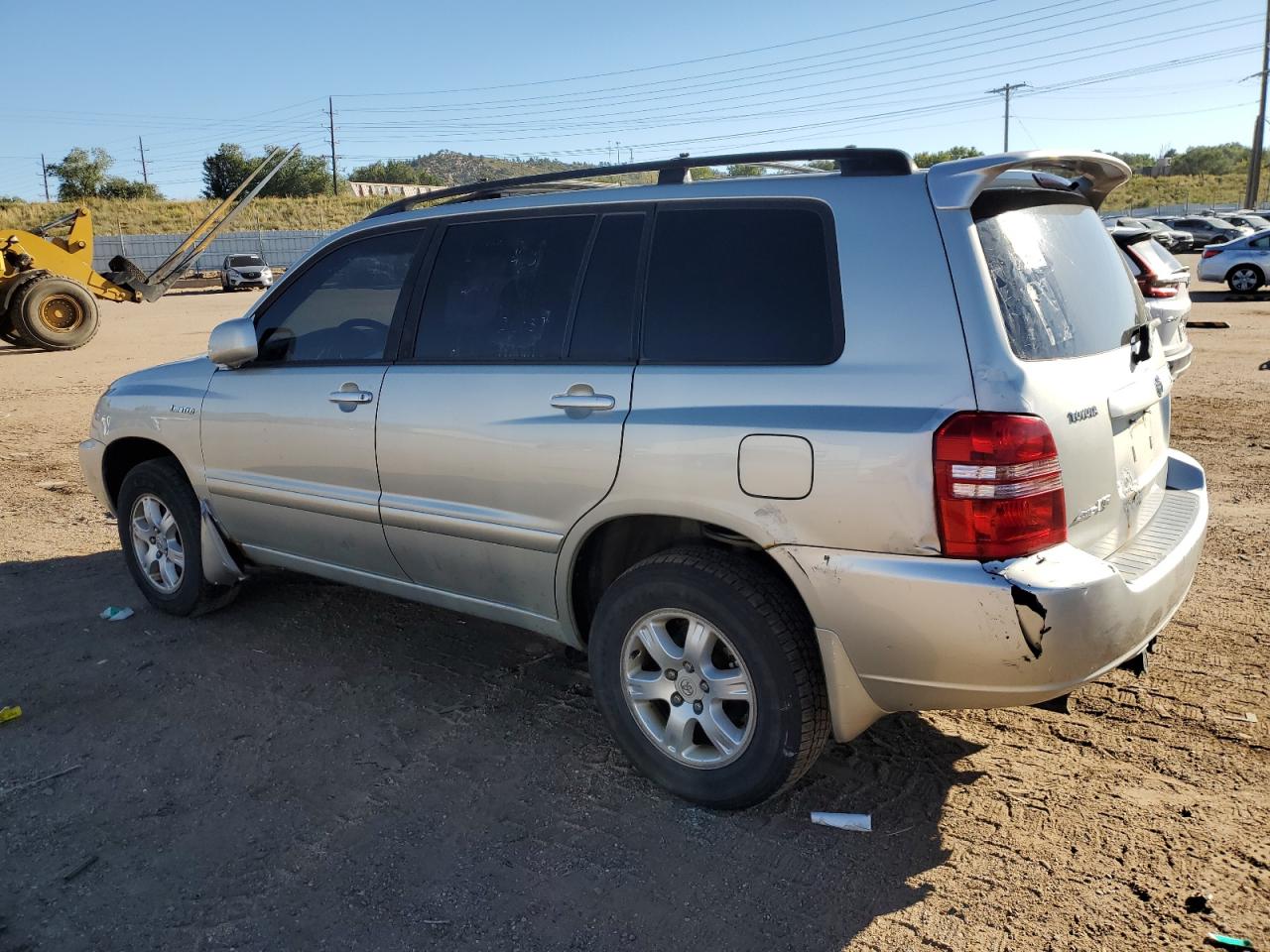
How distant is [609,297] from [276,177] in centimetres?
8351

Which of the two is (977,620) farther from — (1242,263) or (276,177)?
(276,177)

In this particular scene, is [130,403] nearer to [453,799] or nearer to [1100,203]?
[453,799]

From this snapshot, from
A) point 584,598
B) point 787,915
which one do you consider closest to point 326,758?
point 584,598

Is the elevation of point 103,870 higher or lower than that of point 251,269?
lower

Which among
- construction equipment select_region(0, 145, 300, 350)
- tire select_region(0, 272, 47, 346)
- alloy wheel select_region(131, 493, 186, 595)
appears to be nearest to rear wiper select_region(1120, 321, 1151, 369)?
alloy wheel select_region(131, 493, 186, 595)

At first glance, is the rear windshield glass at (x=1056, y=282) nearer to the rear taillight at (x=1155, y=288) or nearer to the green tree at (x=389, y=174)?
the rear taillight at (x=1155, y=288)

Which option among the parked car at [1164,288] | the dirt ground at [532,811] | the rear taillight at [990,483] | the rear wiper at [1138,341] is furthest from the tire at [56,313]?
the rear taillight at [990,483]

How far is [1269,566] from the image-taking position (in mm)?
5156

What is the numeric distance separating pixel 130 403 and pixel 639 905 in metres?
3.77

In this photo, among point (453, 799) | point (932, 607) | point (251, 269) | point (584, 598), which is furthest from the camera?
point (251, 269)

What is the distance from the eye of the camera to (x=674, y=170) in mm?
3506

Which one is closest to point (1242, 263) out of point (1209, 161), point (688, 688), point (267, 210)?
point (688, 688)

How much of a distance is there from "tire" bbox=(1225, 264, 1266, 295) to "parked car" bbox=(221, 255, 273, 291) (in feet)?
106

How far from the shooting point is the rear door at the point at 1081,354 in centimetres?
279
